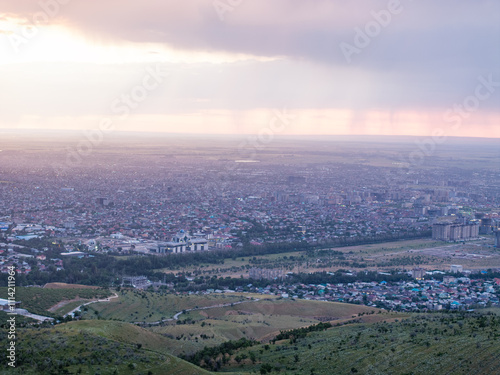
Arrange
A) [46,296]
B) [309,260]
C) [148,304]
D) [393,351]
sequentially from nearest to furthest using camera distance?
1. [393,351]
2. [46,296]
3. [148,304]
4. [309,260]

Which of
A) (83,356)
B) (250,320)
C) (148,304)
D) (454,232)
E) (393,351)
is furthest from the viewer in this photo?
(454,232)

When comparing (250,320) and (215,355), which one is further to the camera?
(250,320)

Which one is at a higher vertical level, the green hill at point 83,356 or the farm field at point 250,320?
the green hill at point 83,356

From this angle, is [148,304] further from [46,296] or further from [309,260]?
[309,260]

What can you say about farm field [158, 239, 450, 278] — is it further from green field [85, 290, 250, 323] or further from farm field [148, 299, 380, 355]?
farm field [148, 299, 380, 355]

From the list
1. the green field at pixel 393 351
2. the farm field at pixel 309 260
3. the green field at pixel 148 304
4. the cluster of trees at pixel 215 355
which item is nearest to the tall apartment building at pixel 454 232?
the farm field at pixel 309 260

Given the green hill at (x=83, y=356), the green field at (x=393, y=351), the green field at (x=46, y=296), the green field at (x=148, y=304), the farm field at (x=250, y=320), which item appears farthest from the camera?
the green field at (x=148, y=304)

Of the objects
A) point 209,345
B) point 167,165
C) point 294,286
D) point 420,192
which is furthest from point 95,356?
point 167,165

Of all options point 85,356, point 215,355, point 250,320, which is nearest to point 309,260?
point 250,320

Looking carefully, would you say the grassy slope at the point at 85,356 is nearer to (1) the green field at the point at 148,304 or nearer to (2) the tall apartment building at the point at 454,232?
(1) the green field at the point at 148,304

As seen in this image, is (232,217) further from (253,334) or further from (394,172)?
(394,172)

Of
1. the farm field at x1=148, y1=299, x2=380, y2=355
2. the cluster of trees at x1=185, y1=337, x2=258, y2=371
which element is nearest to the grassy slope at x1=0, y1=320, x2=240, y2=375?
the cluster of trees at x1=185, y1=337, x2=258, y2=371
